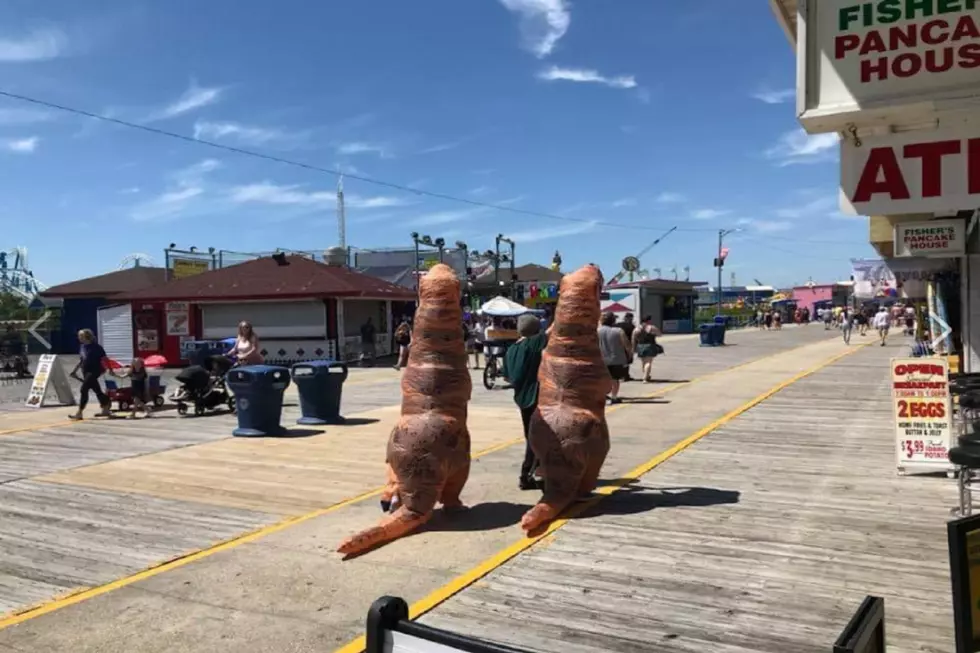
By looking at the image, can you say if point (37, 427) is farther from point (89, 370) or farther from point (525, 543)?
point (525, 543)

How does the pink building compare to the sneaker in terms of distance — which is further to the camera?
the pink building

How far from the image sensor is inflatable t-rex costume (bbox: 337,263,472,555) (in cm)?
623

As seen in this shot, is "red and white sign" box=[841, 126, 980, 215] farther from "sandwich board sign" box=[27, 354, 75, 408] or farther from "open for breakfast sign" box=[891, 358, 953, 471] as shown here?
"sandwich board sign" box=[27, 354, 75, 408]

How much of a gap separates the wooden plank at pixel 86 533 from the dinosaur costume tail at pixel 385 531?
Answer: 1.23 meters

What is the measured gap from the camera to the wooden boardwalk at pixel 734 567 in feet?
13.7

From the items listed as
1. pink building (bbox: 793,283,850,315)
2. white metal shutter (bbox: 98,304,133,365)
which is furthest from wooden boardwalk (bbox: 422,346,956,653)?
pink building (bbox: 793,283,850,315)

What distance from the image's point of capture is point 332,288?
84.0 feet

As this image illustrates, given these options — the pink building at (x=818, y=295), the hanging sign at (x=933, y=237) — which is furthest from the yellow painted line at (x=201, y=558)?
the pink building at (x=818, y=295)

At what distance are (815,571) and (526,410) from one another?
331 centimetres

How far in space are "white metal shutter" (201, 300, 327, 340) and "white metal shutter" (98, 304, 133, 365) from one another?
273 centimetres

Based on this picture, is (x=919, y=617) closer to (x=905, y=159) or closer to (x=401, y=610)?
(x=905, y=159)

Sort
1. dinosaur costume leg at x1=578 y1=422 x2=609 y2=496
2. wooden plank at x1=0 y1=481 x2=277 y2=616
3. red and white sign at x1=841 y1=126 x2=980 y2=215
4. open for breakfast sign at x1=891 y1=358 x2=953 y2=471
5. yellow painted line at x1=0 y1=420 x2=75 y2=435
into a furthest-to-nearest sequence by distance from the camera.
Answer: yellow painted line at x1=0 y1=420 x2=75 y2=435, open for breakfast sign at x1=891 y1=358 x2=953 y2=471, dinosaur costume leg at x1=578 y1=422 x2=609 y2=496, wooden plank at x1=0 y1=481 x2=277 y2=616, red and white sign at x1=841 y1=126 x2=980 y2=215

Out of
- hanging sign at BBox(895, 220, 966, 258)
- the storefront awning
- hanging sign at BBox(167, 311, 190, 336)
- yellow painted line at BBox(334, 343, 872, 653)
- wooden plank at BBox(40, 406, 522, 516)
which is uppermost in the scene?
the storefront awning

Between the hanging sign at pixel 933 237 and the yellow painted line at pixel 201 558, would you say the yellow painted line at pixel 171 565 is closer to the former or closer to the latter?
the yellow painted line at pixel 201 558
